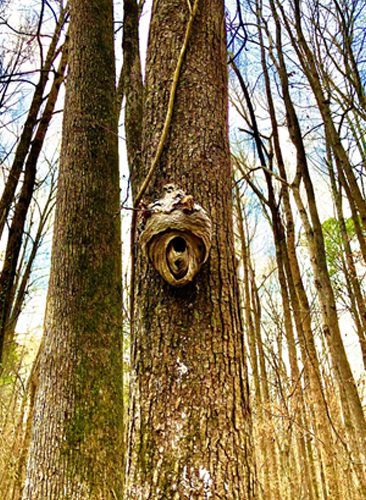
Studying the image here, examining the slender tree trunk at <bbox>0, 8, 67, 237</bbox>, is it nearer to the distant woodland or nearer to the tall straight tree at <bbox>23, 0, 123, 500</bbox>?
the distant woodland

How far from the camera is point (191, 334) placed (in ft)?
3.39

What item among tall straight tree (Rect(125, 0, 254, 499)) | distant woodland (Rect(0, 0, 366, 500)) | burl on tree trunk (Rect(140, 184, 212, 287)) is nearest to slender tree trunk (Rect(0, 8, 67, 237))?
distant woodland (Rect(0, 0, 366, 500))

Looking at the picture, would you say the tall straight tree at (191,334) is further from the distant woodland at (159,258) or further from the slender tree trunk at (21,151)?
the slender tree trunk at (21,151)

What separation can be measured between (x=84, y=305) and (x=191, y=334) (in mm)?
1611

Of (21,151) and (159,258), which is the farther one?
(21,151)

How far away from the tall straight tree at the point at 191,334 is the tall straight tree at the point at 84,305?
139cm

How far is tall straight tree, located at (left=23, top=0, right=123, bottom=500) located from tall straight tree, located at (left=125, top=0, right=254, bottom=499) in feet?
4.55

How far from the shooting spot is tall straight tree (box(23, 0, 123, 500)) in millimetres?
2215

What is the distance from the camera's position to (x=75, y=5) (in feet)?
11.1

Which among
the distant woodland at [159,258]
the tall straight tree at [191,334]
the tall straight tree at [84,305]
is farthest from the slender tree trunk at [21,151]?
the tall straight tree at [191,334]

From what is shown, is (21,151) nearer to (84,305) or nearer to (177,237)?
(84,305)

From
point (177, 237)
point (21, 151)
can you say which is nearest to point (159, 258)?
point (177, 237)

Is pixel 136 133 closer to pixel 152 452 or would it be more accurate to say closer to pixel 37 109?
pixel 152 452

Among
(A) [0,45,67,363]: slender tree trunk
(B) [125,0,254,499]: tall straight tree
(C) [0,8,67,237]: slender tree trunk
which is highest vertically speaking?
(C) [0,8,67,237]: slender tree trunk
